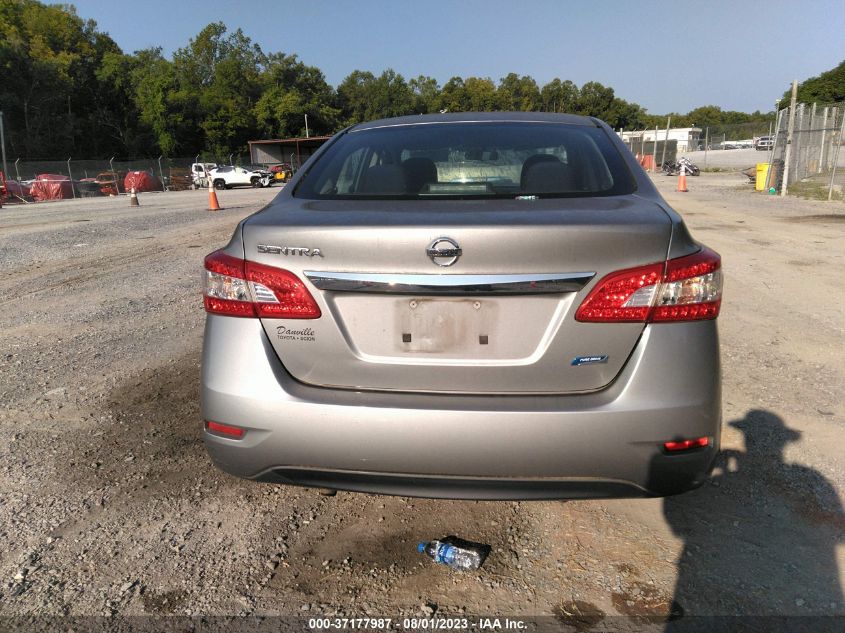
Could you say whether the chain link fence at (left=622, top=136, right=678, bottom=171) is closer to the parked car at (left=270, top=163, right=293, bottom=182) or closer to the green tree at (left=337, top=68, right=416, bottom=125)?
the parked car at (left=270, top=163, right=293, bottom=182)

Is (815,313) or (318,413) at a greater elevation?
(318,413)

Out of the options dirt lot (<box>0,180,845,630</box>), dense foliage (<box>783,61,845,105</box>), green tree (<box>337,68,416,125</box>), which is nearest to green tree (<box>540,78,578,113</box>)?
green tree (<box>337,68,416,125</box>)

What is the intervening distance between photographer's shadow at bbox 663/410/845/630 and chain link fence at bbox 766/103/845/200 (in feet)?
53.1

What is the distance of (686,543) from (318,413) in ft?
5.16

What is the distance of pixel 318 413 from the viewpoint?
204 cm

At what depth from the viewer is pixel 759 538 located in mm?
2494

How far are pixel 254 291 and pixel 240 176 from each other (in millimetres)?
37163

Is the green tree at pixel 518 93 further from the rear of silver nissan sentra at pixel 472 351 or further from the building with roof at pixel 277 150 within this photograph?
the rear of silver nissan sentra at pixel 472 351

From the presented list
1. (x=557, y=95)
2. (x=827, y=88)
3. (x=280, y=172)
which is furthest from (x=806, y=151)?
(x=557, y=95)

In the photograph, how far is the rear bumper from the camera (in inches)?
76.8

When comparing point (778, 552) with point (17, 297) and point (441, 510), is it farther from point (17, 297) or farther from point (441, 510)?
point (17, 297)

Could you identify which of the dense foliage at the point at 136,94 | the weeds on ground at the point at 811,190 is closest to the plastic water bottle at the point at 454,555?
the weeds on ground at the point at 811,190

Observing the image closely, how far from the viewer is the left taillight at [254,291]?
2061 millimetres

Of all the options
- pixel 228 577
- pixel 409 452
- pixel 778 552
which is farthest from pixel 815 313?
pixel 228 577
